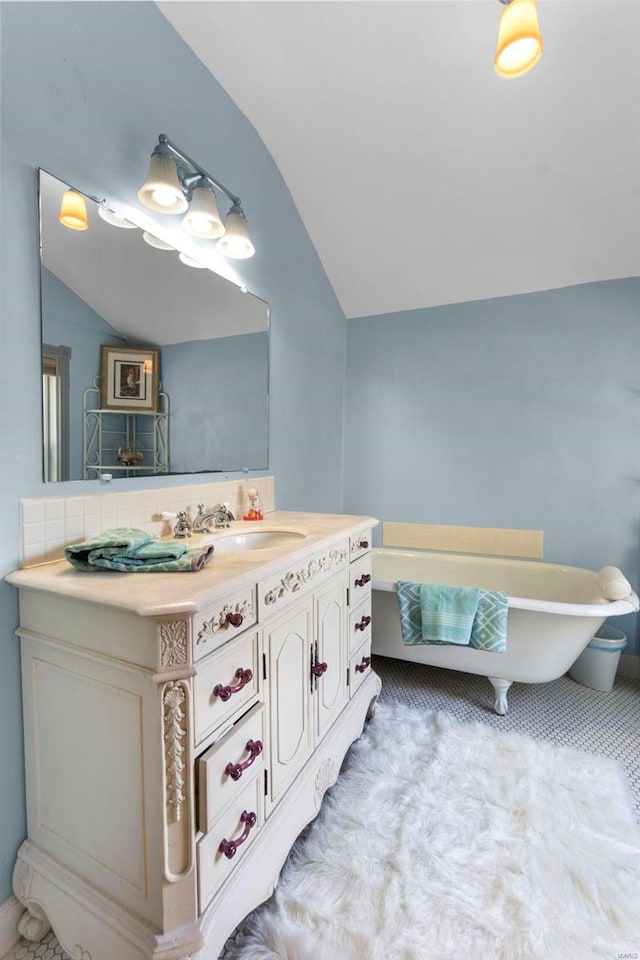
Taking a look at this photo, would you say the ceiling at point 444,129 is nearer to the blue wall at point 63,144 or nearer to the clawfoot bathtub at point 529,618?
the blue wall at point 63,144

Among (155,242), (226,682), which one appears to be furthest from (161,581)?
(155,242)

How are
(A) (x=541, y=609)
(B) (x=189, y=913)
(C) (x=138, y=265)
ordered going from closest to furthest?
(B) (x=189, y=913), (C) (x=138, y=265), (A) (x=541, y=609)

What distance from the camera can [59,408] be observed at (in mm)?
1185

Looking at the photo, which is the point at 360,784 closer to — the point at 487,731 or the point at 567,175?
the point at 487,731

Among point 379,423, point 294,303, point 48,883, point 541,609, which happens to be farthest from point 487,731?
point 294,303

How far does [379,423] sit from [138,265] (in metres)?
1.96

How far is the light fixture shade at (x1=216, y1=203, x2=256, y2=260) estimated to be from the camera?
5.52 ft

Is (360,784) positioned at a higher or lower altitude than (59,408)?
lower

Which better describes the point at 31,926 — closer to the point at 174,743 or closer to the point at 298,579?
the point at 174,743

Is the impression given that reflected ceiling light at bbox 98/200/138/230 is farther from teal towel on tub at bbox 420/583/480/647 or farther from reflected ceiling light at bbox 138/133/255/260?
teal towel on tub at bbox 420/583/480/647

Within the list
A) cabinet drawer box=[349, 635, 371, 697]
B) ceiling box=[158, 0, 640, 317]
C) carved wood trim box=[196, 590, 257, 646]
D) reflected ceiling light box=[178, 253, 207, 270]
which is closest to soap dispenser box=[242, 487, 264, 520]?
cabinet drawer box=[349, 635, 371, 697]

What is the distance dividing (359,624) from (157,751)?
1.06 m

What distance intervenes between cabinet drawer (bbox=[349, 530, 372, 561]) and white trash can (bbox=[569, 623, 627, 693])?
60.0 inches

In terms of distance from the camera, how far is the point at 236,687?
3.26 feet
